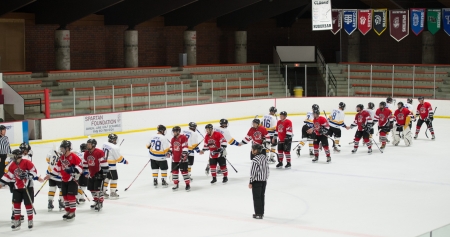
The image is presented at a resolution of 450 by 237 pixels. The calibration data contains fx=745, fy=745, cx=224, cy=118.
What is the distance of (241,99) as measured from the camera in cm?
2681

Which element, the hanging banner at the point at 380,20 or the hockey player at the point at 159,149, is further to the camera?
the hanging banner at the point at 380,20

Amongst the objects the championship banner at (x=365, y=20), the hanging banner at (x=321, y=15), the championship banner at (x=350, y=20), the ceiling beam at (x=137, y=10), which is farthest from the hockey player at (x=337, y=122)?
the championship banner at (x=350, y=20)

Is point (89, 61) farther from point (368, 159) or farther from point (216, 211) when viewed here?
point (216, 211)

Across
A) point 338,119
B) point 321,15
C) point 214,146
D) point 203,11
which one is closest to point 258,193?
point 214,146

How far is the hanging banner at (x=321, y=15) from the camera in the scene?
81.1ft

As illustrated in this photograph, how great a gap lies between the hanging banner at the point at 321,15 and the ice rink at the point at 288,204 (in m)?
8.48

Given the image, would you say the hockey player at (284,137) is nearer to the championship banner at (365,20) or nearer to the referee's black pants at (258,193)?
the referee's black pants at (258,193)

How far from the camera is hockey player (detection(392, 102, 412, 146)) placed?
Answer: 1877 centimetres

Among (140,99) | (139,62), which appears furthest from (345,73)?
(140,99)

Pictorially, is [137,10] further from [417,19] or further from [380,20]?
[417,19]

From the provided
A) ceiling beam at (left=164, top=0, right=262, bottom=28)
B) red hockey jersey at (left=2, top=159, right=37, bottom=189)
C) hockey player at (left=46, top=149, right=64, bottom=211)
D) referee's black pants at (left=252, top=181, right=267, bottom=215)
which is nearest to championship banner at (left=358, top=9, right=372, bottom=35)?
ceiling beam at (left=164, top=0, right=262, bottom=28)

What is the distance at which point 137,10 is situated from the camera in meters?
27.2

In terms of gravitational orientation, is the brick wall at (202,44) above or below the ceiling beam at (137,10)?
below

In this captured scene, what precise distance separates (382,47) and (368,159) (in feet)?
56.3
